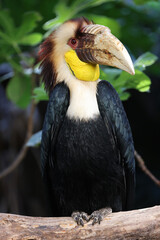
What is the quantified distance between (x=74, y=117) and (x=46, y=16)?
1833mm

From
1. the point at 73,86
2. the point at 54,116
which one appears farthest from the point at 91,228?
the point at 73,86

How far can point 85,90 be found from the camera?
2340 mm

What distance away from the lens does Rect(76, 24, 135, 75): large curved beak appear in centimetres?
217

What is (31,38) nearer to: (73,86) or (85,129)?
(73,86)

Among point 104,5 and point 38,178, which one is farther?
point 38,178

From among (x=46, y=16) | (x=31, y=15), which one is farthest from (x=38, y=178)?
(x=31, y=15)

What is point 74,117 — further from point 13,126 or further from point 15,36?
point 13,126

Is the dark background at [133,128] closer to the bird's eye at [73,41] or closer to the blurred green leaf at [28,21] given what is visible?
the blurred green leaf at [28,21]

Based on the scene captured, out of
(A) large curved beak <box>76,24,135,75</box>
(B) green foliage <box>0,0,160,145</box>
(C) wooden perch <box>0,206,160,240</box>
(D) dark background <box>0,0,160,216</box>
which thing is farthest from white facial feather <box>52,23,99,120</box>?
(D) dark background <box>0,0,160,216</box>

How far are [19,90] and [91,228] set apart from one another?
1.48 meters

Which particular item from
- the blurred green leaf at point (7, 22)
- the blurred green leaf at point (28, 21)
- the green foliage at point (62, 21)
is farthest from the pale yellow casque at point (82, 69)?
the blurred green leaf at point (7, 22)

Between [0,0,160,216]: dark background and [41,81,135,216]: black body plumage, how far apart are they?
176cm

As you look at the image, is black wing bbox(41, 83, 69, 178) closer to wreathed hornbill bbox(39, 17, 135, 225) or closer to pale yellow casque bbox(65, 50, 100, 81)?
wreathed hornbill bbox(39, 17, 135, 225)

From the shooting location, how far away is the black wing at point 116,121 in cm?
233
